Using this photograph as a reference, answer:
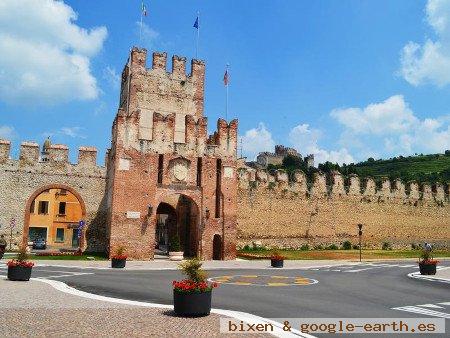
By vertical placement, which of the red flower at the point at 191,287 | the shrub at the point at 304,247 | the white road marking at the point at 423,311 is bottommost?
the white road marking at the point at 423,311

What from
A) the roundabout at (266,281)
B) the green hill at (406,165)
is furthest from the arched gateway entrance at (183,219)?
the green hill at (406,165)

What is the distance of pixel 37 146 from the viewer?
1340 inches

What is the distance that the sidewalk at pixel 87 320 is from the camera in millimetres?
8289

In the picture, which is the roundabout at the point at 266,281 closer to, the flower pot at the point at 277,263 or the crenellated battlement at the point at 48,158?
the flower pot at the point at 277,263

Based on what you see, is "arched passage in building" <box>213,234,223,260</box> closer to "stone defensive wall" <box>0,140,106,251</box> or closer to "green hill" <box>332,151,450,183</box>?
"stone defensive wall" <box>0,140,106,251</box>

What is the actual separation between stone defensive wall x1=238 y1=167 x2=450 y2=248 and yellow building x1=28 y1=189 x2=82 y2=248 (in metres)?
27.1

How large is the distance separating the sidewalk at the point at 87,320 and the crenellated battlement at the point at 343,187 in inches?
1117

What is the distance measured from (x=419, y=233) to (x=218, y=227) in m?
26.3

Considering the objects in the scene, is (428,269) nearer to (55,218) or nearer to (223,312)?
(223,312)

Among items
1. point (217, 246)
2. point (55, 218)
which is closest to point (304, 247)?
point (217, 246)

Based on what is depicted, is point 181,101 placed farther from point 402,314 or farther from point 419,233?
point 402,314

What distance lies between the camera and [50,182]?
3425 cm

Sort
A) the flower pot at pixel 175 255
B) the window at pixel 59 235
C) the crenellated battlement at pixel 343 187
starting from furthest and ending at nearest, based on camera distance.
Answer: the window at pixel 59 235
the crenellated battlement at pixel 343 187
the flower pot at pixel 175 255

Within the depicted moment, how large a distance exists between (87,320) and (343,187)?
37.7m
